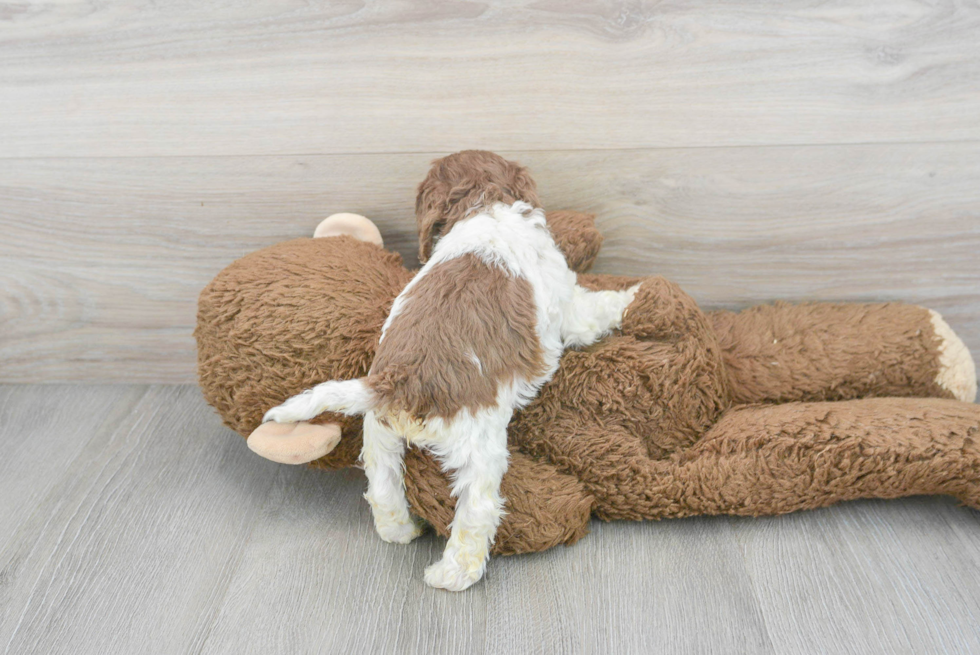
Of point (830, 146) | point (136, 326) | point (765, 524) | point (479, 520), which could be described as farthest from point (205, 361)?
point (830, 146)

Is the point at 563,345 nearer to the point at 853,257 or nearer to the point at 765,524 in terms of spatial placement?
the point at 765,524

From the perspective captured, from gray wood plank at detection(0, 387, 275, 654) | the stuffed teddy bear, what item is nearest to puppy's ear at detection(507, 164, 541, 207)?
the stuffed teddy bear

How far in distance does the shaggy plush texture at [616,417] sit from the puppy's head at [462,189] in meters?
0.11

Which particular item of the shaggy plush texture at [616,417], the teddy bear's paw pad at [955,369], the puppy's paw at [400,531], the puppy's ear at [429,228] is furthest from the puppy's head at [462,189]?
the teddy bear's paw pad at [955,369]

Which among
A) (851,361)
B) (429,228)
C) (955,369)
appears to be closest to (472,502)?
(429,228)

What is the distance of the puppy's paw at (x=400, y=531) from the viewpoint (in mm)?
Result: 979

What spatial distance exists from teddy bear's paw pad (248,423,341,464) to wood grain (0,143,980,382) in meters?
0.38

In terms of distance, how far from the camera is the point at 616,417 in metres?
1.01

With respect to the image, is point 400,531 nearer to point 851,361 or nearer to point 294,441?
point 294,441

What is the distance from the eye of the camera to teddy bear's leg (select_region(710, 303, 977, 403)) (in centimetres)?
110

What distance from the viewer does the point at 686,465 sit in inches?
39.0

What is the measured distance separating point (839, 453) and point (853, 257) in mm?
403

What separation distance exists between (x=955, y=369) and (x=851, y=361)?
0.16 metres

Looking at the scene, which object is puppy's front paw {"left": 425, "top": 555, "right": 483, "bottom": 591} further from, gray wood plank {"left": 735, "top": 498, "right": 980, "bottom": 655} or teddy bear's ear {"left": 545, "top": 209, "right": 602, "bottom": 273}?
teddy bear's ear {"left": 545, "top": 209, "right": 602, "bottom": 273}
